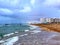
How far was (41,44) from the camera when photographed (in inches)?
263

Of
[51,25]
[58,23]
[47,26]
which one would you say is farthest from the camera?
[47,26]

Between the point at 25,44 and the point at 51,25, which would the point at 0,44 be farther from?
the point at 51,25

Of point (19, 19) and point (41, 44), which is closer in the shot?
point (41, 44)

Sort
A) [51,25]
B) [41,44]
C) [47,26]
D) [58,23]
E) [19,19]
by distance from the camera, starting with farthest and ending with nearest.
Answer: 1. [47,26]
2. [51,25]
3. [58,23]
4. [19,19]
5. [41,44]

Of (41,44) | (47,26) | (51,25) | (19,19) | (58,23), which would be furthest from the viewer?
(47,26)

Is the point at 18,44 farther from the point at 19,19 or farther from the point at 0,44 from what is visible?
the point at 19,19

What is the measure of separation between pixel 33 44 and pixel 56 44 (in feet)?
3.11

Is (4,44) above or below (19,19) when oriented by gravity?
below

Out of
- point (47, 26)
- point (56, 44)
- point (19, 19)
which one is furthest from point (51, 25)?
point (56, 44)

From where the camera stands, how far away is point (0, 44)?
270 inches

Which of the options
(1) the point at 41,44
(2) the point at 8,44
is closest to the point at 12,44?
(2) the point at 8,44

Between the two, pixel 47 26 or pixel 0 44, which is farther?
pixel 47 26

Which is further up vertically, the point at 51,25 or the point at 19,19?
the point at 19,19

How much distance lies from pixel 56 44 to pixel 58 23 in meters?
7.66
